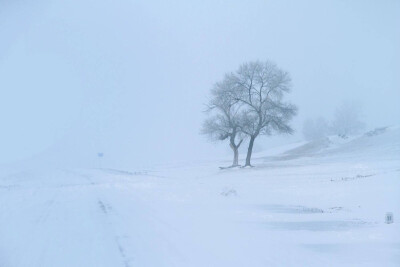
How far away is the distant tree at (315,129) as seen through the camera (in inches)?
5049

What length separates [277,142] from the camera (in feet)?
562

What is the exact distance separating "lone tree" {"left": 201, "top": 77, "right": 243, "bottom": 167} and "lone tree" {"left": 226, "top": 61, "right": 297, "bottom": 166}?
25.5 inches

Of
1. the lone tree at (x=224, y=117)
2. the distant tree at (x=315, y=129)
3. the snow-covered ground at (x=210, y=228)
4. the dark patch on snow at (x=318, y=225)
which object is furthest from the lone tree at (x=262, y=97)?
the distant tree at (x=315, y=129)

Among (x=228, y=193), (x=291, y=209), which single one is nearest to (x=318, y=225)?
(x=291, y=209)

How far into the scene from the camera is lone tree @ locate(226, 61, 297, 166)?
45.2 metres

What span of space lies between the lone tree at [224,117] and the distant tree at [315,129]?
8328 centimetres

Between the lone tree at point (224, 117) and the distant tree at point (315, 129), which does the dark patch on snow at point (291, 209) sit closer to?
the lone tree at point (224, 117)

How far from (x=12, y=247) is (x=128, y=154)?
109m

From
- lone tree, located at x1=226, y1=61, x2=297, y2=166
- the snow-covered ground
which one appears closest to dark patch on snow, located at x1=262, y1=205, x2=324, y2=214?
the snow-covered ground

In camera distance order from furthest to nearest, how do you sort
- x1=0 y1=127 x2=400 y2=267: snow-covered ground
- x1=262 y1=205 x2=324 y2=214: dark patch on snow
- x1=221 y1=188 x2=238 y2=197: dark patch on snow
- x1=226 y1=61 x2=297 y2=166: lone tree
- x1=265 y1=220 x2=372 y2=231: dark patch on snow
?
x1=226 y1=61 x2=297 y2=166: lone tree, x1=221 y1=188 x2=238 y2=197: dark patch on snow, x1=262 y1=205 x2=324 y2=214: dark patch on snow, x1=265 y1=220 x2=372 y2=231: dark patch on snow, x1=0 y1=127 x2=400 y2=267: snow-covered ground

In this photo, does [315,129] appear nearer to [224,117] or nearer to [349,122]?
[349,122]

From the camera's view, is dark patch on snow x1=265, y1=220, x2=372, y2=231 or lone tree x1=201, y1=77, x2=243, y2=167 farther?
lone tree x1=201, y1=77, x2=243, y2=167

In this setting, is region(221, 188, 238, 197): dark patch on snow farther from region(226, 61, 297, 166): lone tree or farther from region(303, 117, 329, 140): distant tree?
region(303, 117, 329, 140): distant tree

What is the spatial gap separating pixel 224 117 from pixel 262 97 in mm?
4696
